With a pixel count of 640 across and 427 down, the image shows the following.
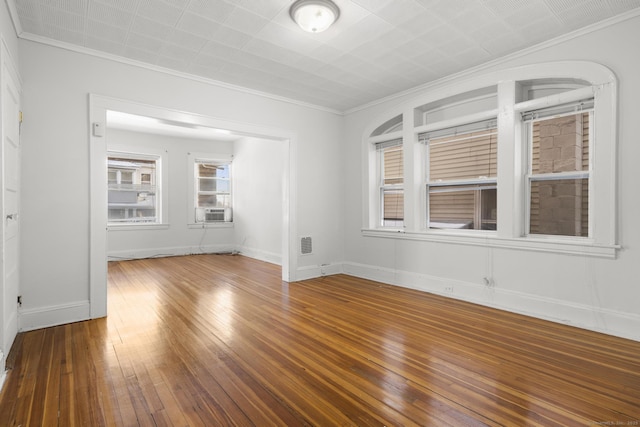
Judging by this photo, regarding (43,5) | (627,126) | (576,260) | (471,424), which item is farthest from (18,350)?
(627,126)

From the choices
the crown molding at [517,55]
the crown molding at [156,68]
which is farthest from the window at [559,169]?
the crown molding at [156,68]

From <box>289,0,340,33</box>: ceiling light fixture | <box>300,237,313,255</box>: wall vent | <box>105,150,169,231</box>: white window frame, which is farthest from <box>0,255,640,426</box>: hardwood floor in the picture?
<box>105,150,169,231</box>: white window frame

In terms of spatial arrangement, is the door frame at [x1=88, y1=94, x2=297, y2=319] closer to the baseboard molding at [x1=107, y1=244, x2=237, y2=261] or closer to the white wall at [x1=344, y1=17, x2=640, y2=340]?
the white wall at [x1=344, y1=17, x2=640, y2=340]

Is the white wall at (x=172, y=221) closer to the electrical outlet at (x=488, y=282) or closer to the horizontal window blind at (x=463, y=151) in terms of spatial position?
the horizontal window blind at (x=463, y=151)

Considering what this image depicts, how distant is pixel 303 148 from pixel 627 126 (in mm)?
3748

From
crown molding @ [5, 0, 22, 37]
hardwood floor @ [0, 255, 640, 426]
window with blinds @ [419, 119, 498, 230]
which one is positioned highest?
crown molding @ [5, 0, 22, 37]

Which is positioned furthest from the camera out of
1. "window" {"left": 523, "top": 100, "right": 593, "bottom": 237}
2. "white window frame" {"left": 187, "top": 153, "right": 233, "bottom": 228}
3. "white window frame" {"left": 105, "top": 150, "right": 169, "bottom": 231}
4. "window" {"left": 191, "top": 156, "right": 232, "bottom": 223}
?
"window" {"left": 191, "top": 156, "right": 232, "bottom": 223}

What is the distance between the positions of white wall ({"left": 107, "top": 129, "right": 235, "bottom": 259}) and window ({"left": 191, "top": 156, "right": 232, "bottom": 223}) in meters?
0.21

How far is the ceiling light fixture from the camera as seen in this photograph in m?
2.54

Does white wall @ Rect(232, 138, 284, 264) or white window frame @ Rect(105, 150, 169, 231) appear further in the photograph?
white window frame @ Rect(105, 150, 169, 231)

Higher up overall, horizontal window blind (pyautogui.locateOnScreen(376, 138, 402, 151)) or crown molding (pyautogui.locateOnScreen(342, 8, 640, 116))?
crown molding (pyautogui.locateOnScreen(342, 8, 640, 116))

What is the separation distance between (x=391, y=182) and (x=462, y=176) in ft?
3.86

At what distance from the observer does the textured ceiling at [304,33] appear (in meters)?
2.63

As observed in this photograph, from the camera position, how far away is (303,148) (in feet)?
16.7
